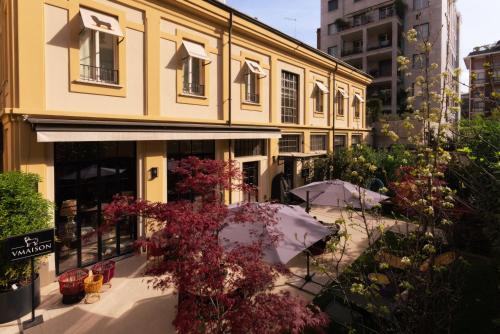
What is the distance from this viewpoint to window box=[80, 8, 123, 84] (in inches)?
329

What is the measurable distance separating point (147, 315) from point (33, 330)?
2208mm

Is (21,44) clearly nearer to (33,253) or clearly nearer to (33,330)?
(33,253)

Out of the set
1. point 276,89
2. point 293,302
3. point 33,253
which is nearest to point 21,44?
point 33,253

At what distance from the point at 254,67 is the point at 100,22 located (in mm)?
7001

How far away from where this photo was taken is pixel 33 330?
6109 mm

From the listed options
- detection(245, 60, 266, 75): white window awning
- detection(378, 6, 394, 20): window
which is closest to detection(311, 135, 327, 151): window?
detection(245, 60, 266, 75): white window awning

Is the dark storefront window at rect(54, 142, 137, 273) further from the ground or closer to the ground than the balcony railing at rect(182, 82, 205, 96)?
closer to the ground

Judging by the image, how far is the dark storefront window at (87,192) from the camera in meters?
8.21

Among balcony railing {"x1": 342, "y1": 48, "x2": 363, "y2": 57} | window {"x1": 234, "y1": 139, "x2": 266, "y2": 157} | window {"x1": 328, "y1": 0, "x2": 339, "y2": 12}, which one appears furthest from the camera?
window {"x1": 328, "y1": 0, "x2": 339, "y2": 12}

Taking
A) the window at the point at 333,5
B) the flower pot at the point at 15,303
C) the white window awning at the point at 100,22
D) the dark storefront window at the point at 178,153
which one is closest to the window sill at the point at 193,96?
the dark storefront window at the point at 178,153

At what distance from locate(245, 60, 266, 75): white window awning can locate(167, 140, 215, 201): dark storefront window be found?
4021mm

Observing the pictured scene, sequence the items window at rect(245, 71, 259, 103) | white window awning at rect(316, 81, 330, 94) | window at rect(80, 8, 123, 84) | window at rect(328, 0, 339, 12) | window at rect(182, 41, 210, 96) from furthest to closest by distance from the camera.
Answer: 1. window at rect(328, 0, 339, 12)
2. white window awning at rect(316, 81, 330, 94)
3. window at rect(245, 71, 259, 103)
4. window at rect(182, 41, 210, 96)
5. window at rect(80, 8, 123, 84)

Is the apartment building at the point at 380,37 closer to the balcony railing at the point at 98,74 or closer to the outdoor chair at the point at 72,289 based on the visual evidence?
the balcony railing at the point at 98,74

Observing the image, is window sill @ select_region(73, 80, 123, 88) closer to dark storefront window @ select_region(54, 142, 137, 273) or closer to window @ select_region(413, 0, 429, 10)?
dark storefront window @ select_region(54, 142, 137, 273)
